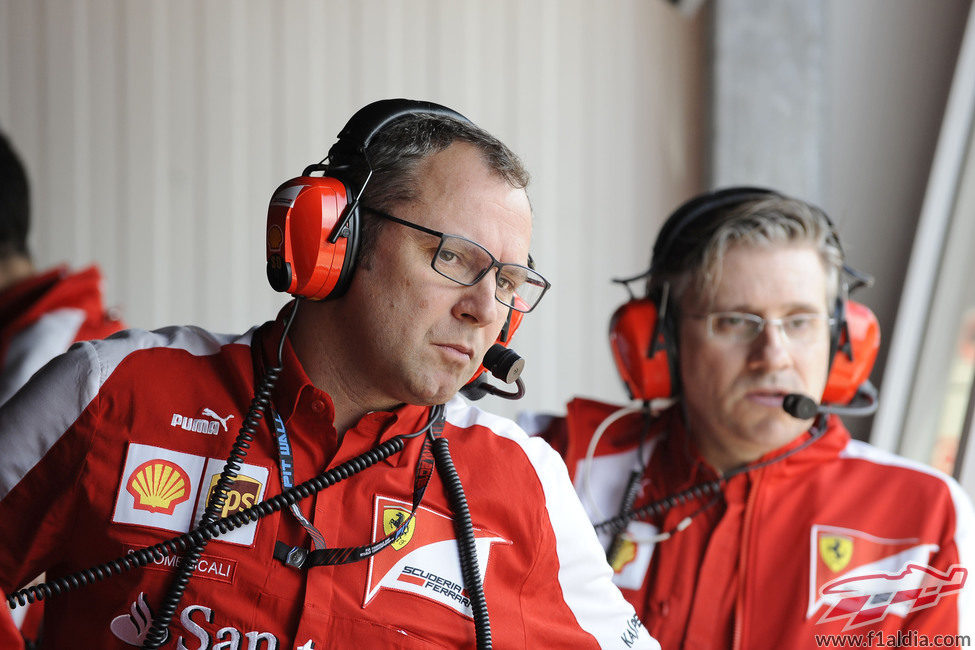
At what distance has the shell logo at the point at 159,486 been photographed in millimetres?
1380

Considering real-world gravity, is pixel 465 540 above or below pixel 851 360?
below

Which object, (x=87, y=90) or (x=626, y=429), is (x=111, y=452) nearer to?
(x=626, y=429)

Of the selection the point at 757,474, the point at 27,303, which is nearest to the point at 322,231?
the point at 757,474

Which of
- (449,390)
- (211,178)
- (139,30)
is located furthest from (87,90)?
(449,390)

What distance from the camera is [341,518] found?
4.66 feet

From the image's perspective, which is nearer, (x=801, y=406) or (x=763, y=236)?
(x=801, y=406)

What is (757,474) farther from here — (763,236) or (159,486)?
(159,486)

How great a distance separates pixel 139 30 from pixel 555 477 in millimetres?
4149

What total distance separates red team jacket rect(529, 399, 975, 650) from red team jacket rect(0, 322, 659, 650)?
1.57ft

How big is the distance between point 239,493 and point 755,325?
1242 millimetres

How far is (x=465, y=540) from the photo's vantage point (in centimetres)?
146

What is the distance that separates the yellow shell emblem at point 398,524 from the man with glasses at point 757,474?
73 cm

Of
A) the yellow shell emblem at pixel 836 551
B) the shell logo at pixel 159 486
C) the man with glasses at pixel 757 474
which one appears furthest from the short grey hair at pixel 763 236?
the shell logo at pixel 159 486

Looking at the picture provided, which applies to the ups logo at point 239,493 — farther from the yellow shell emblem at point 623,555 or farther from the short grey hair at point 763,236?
the short grey hair at point 763,236
